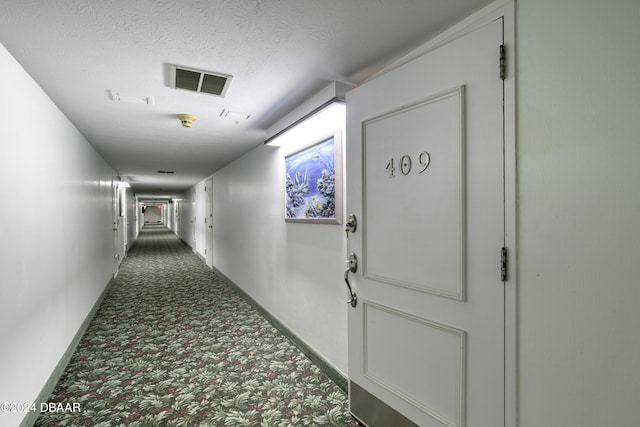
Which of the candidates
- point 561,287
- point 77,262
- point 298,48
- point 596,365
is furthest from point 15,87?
point 596,365

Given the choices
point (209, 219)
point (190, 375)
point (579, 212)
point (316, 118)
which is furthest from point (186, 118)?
point (209, 219)

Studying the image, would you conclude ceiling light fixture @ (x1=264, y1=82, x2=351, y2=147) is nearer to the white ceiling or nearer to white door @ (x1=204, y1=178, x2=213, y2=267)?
the white ceiling

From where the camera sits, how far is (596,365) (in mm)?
1004

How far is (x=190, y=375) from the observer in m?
2.52

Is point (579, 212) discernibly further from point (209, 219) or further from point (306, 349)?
point (209, 219)

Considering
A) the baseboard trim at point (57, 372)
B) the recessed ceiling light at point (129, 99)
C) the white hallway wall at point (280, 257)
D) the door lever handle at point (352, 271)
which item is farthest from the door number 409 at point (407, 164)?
the baseboard trim at point (57, 372)

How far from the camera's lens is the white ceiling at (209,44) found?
1337mm

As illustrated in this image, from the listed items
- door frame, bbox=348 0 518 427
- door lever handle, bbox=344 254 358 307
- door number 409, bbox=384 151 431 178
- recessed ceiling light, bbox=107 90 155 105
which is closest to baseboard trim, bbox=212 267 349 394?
door lever handle, bbox=344 254 358 307

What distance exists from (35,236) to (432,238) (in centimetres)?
258

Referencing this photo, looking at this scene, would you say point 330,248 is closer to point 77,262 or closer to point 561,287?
point 561,287

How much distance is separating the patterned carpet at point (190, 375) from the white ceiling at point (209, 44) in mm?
2332

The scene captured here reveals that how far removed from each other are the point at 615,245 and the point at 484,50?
923 mm

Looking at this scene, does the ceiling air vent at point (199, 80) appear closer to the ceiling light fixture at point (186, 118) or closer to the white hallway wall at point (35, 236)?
the ceiling light fixture at point (186, 118)

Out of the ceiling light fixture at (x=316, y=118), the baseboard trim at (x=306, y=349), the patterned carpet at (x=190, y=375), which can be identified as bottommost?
the patterned carpet at (x=190, y=375)
